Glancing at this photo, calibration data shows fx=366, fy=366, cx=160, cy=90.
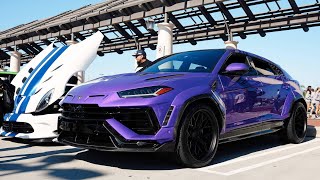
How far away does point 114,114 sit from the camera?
12.1ft

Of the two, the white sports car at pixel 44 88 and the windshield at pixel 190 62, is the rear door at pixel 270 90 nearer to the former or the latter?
the windshield at pixel 190 62

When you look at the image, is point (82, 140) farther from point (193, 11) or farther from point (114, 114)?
point (193, 11)

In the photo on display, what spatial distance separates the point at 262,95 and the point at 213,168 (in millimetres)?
1540

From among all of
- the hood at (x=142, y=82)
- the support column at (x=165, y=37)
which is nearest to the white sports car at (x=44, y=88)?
the hood at (x=142, y=82)

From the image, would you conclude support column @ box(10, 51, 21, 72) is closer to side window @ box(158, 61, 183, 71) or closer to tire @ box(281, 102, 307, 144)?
side window @ box(158, 61, 183, 71)

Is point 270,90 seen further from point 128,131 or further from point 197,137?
point 128,131

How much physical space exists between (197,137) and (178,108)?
497 mm

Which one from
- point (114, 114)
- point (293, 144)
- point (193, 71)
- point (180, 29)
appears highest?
point (180, 29)

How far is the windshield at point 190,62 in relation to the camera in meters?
4.61

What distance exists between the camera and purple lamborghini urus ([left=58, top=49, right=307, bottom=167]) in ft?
12.0

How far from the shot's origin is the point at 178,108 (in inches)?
148

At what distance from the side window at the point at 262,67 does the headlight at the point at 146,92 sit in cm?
204

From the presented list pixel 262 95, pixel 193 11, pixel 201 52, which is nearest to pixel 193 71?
pixel 201 52

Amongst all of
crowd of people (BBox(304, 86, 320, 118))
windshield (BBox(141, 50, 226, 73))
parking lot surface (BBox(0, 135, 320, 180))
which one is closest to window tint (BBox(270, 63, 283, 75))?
parking lot surface (BBox(0, 135, 320, 180))
